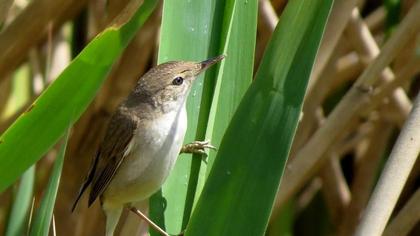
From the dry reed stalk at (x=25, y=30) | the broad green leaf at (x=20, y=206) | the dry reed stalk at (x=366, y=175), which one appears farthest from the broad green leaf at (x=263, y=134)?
the dry reed stalk at (x=366, y=175)

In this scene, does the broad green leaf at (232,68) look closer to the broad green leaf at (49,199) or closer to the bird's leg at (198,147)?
the bird's leg at (198,147)

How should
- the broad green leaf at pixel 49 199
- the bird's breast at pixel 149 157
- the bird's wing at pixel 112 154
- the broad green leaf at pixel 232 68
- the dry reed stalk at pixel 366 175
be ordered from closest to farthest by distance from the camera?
the broad green leaf at pixel 49 199 < the broad green leaf at pixel 232 68 < the bird's breast at pixel 149 157 < the bird's wing at pixel 112 154 < the dry reed stalk at pixel 366 175

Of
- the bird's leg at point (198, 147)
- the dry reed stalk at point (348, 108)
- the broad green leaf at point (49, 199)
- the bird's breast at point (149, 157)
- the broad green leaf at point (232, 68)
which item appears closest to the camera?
the broad green leaf at point (49, 199)

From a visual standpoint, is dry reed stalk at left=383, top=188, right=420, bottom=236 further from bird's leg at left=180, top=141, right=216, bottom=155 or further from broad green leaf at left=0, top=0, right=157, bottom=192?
broad green leaf at left=0, top=0, right=157, bottom=192

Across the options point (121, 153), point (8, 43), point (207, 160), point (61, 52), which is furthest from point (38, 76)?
point (207, 160)

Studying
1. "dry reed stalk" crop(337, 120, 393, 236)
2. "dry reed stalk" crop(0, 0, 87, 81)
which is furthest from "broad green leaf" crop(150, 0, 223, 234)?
"dry reed stalk" crop(337, 120, 393, 236)

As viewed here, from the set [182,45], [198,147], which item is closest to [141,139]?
[198,147]

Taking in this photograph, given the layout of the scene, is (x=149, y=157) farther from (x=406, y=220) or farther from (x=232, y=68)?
(x=406, y=220)

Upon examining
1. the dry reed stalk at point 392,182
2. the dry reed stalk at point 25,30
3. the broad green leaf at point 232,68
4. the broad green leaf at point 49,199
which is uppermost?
the dry reed stalk at point 25,30
